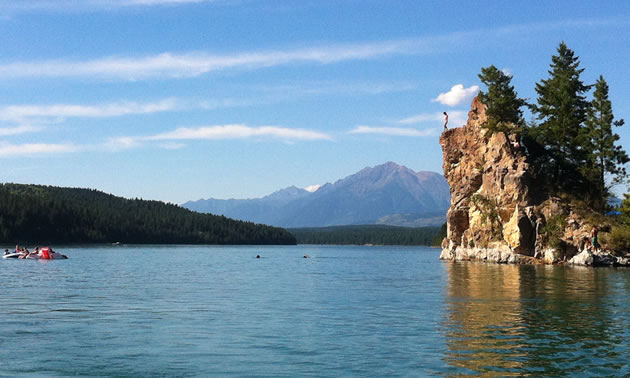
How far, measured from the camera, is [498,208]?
112750 millimetres

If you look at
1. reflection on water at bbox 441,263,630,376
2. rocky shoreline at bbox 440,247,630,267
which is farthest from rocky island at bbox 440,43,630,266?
reflection on water at bbox 441,263,630,376

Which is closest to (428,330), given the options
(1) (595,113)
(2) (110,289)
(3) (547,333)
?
(3) (547,333)

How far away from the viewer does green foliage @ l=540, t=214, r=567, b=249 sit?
331 feet

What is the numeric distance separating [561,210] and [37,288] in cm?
7824

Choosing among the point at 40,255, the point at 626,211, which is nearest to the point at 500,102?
the point at 626,211

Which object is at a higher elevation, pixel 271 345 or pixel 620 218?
pixel 620 218

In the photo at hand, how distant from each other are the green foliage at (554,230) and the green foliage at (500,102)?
68.9 feet

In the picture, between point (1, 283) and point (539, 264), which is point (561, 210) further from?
point (1, 283)

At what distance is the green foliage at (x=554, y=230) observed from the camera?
100963 mm

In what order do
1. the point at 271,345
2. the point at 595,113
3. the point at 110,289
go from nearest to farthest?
1. the point at 271,345
2. the point at 110,289
3. the point at 595,113

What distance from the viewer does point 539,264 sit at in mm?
102625

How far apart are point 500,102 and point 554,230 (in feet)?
89.5

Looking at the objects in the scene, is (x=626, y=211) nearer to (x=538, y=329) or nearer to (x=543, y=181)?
(x=543, y=181)

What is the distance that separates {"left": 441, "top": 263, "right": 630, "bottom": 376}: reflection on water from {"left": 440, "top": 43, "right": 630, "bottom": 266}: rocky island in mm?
45621
